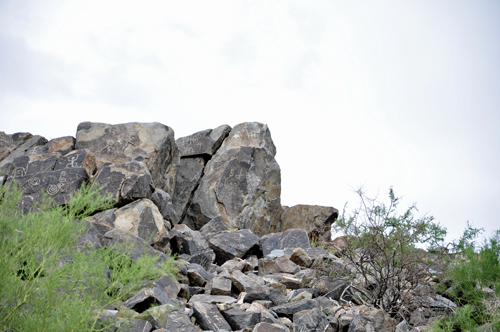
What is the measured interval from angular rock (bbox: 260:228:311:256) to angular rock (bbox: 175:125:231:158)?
529 cm

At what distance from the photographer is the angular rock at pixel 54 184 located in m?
7.43

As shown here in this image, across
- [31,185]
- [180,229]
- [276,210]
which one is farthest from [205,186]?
[31,185]

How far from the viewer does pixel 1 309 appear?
2.85m

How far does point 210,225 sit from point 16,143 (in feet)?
24.5

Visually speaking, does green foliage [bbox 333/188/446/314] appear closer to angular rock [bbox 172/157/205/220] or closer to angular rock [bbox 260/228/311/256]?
angular rock [bbox 260/228/311/256]

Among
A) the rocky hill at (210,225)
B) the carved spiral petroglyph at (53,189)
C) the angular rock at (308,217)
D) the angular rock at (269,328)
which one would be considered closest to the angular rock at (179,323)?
the rocky hill at (210,225)

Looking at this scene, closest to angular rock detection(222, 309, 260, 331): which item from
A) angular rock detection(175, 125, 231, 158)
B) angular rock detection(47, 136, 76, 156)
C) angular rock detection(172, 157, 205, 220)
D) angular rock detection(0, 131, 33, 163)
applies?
angular rock detection(172, 157, 205, 220)

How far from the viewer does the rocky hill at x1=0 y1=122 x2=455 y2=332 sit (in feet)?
14.1

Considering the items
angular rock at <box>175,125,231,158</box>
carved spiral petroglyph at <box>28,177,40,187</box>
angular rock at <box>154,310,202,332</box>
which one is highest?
angular rock at <box>175,125,231,158</box>

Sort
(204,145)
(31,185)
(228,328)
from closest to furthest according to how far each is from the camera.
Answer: (228,328) < (31,185) < (204,145)

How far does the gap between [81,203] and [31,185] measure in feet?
16.7

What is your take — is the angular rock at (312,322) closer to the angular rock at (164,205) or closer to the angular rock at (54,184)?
the angular rock at (164,205)

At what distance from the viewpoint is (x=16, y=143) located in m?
12.6

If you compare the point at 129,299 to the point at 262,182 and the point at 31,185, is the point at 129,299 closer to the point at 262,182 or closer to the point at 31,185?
the point at 31,185
